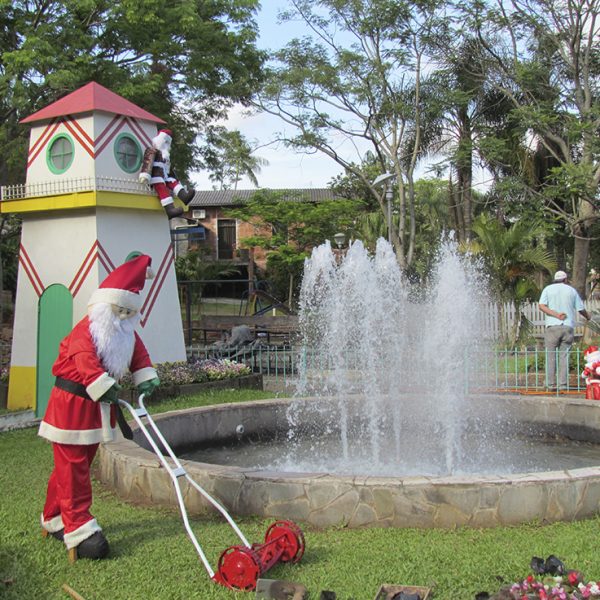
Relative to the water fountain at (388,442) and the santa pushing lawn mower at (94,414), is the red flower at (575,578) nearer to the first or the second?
the water fountain at (388,442)

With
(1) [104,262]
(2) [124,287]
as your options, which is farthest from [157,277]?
(2) [124,287]

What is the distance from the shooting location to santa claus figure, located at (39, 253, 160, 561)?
446 cm

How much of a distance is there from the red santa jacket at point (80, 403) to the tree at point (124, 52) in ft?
36.1

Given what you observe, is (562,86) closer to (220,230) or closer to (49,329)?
(49,329)

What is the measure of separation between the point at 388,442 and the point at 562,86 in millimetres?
13469

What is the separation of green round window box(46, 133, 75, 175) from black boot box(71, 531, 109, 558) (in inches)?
316

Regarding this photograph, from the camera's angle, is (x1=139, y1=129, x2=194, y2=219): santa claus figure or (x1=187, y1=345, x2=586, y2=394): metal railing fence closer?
A: (x1=187, y1=345, x2=586, y2=394): metal railing fence

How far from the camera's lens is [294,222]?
93.1 ft

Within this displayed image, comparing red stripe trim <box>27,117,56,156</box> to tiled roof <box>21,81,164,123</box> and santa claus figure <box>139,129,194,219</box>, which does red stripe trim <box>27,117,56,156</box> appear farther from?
santa claus figure <box>139,129,194,219</box>

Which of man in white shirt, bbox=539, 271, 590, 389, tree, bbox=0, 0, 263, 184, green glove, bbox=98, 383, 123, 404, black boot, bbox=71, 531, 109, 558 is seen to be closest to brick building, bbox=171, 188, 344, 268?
tree, bbox=0, 0, 263, 184

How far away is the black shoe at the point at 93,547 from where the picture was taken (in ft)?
14.5

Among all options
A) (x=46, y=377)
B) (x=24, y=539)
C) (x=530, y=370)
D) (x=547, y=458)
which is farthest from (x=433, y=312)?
(x=24, y=539)

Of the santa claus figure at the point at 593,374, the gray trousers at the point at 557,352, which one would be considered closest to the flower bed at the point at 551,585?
the santa claus figure at the point at 593,374

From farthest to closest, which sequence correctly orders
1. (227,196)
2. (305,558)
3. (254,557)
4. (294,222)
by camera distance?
(227,196)
(294,222)
(305,558)
(254,557)
